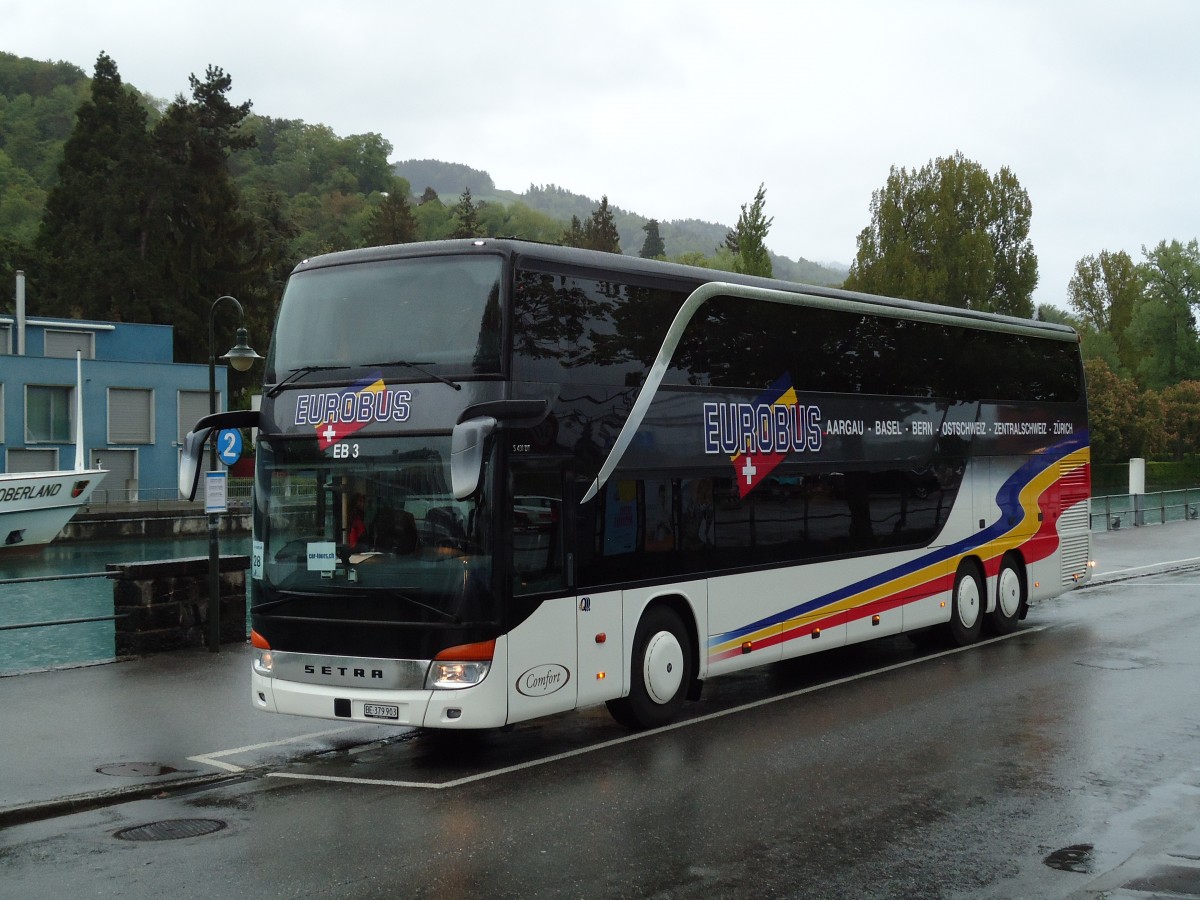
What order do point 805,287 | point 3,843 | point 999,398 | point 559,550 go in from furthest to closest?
point 999,398
point 805,287
point 559,550
point 3,843

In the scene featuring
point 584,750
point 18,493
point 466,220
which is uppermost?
point 466,220

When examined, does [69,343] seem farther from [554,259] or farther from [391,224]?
[554,259]

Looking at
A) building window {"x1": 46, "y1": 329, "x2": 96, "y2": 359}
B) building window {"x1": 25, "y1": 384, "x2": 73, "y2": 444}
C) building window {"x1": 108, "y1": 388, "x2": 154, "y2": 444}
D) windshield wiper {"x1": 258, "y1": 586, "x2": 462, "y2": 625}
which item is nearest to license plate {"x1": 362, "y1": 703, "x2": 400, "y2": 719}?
windshield wiper {"x1": 258, "y1": 586, "x2": 462, "y2": 625}

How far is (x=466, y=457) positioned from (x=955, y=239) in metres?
78.6

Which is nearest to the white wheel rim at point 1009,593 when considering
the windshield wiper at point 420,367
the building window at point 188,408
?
the windshield wiper at point 420,367

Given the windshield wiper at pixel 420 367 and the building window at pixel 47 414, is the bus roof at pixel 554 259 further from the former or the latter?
the building window at pixel 47 414

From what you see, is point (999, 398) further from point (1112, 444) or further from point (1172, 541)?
point (1112, 444)

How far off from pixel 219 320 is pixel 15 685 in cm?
6661

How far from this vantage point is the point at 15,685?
13922 mm

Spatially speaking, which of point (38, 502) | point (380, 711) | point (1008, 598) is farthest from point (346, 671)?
point (38, 502)

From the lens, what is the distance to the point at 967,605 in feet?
57.5

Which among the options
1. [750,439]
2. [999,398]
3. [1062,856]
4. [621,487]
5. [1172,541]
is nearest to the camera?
[1062,856]

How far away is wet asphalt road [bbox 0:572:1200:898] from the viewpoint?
24.4ft

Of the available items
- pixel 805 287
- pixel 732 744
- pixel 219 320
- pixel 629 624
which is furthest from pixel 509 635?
pixel 219 320
